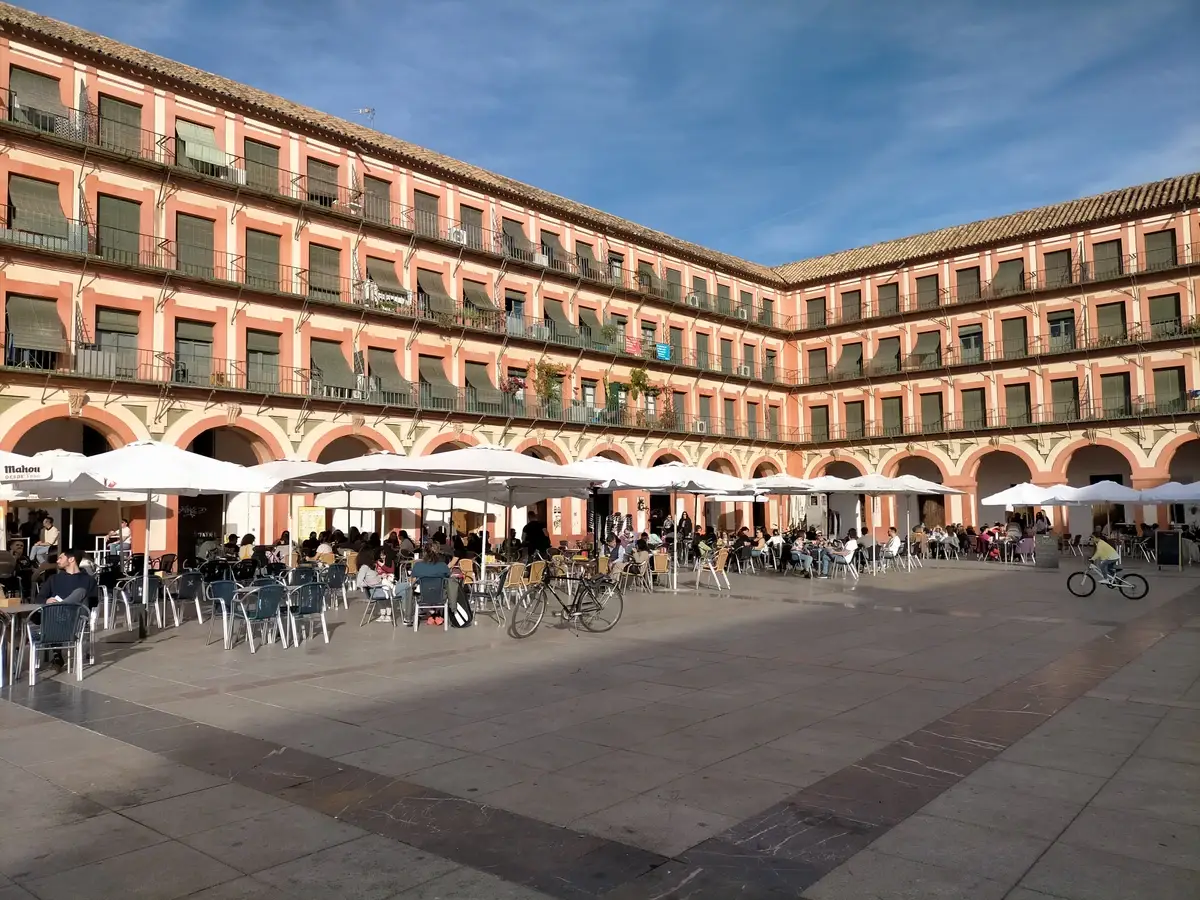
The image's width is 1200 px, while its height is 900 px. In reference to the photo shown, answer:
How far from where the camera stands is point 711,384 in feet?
125

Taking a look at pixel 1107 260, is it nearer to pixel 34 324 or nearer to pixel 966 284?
pixel 966 284

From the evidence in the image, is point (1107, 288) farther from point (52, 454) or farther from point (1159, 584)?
point (52, 454)

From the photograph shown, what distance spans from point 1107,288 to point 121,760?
1436 inches

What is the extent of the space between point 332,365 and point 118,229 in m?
6.34

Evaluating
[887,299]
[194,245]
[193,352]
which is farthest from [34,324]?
[887,299]

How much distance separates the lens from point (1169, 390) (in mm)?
32250

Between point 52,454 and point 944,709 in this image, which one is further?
point 52,454

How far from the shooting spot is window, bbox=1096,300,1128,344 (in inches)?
1319

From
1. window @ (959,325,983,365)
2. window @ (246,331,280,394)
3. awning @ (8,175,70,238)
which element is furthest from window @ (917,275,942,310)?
awning @ (8,175,70,238)

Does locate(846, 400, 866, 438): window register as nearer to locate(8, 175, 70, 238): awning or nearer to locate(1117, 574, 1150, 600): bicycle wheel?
locate(1117, 574, 1150, 600): bicycle wheel

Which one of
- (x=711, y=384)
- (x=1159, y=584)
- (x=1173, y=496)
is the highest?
(x=711, y=384)

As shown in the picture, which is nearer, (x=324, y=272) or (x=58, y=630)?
(x=58, y=630)

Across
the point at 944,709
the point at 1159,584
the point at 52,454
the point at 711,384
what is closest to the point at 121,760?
the point at 944,709

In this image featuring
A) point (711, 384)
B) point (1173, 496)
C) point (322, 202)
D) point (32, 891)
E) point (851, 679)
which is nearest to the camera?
point (32, 891)
